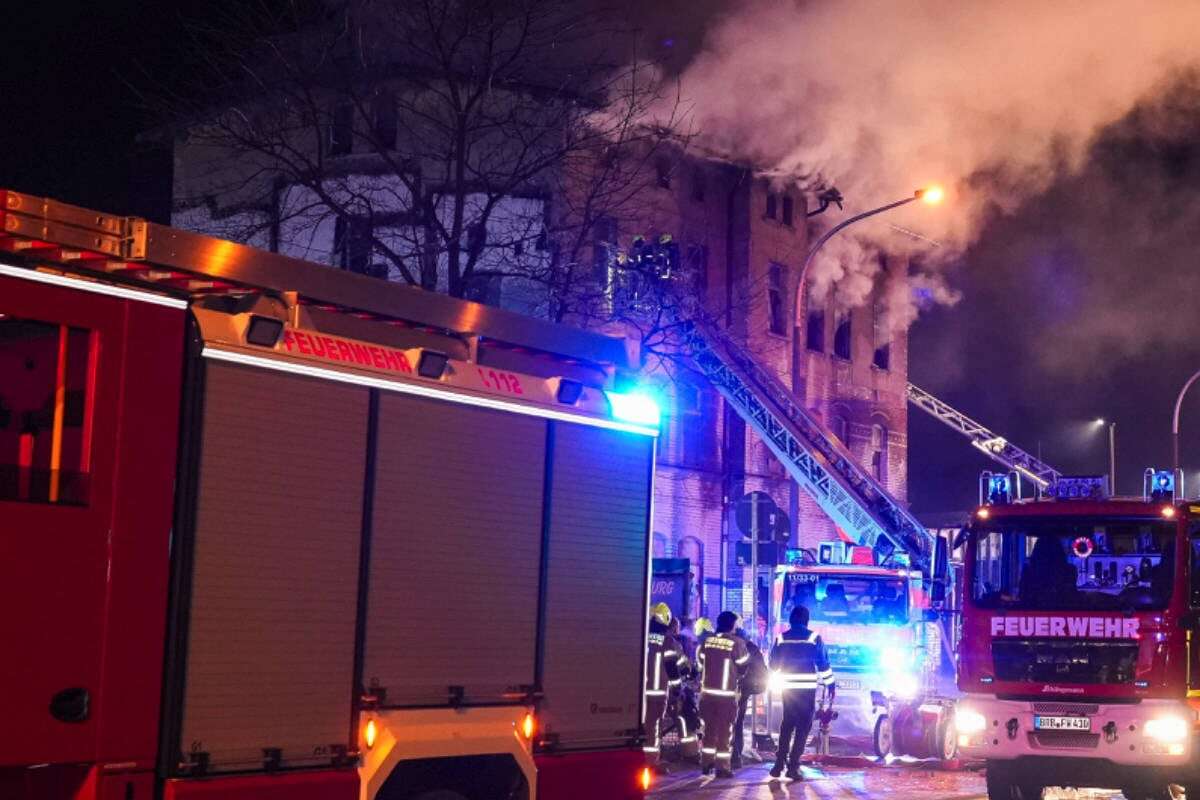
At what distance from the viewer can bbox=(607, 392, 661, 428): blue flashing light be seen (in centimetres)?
770

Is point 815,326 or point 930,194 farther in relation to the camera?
point 815,326

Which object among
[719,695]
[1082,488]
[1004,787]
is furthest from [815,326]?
[1004,787]

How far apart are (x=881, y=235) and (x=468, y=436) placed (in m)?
33.2

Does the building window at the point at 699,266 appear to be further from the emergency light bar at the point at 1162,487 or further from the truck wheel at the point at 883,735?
the emergency light bar at the point at 1162,487

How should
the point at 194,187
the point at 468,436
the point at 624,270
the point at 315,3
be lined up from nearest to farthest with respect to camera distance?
the point at 468,436
the point at 315,3
the point at 624,270
the point at 194,187

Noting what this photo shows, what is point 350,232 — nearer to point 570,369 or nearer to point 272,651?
point 570,369

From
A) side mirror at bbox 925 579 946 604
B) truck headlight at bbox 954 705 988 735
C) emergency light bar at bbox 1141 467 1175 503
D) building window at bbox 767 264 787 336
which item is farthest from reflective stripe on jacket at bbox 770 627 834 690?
building window at bbox 767 264 787 336

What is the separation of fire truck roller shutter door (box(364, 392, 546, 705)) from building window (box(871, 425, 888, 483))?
34.2 metres

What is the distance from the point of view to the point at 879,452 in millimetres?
41031

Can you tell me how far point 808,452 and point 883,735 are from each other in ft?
31.9

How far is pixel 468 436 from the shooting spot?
670 centimetres

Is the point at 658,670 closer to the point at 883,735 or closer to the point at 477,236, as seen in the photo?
the point at 883,735

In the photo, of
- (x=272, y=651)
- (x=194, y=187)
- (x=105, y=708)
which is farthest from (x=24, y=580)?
A: (x=194, y=187)

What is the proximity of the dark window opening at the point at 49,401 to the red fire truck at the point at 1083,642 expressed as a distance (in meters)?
9.05
